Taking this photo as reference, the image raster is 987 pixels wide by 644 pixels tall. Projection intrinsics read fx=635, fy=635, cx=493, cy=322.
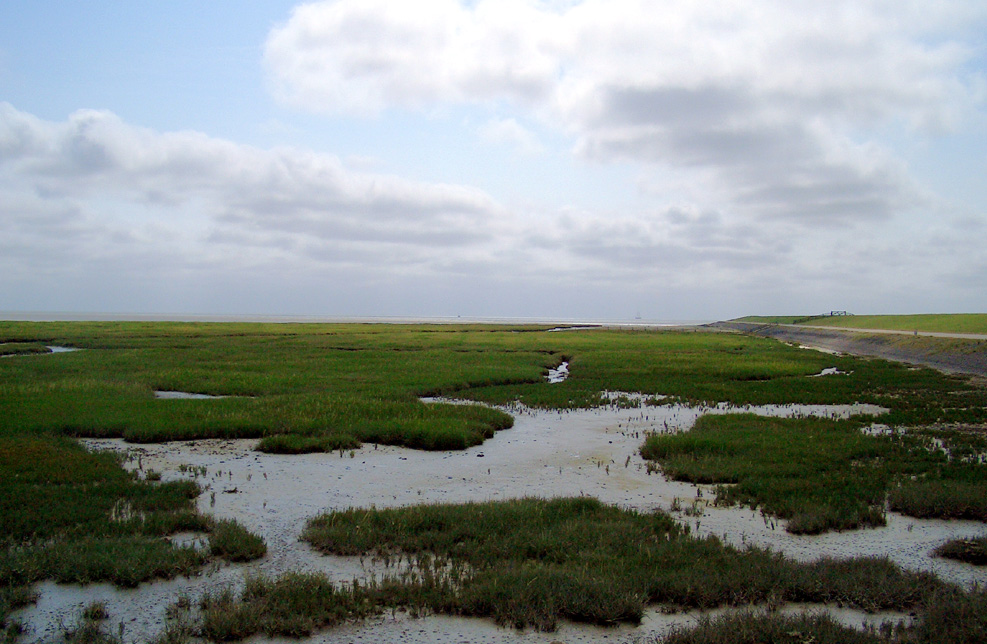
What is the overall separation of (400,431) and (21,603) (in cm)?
1142

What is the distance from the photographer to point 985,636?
252 inches

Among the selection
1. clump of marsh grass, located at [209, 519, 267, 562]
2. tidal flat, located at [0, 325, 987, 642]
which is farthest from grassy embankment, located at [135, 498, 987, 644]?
clump of marsh grass, located at [209, 519, 267, 562]

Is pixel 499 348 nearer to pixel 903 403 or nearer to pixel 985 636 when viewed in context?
pixel 903 403

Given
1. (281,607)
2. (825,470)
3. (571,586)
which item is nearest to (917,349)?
(825,470)

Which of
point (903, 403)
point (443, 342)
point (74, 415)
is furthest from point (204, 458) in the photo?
point (443, 342)

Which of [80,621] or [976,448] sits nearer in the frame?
[80,621]

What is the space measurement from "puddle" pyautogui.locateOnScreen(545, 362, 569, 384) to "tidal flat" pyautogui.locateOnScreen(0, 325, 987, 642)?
726mm

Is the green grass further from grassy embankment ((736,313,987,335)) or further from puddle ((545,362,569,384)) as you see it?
grassy embankment ((736,313,987,335))

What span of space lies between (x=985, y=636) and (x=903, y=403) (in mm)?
22545

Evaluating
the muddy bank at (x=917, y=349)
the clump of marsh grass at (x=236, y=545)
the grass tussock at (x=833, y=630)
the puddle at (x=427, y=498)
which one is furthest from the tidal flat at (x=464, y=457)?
the muddy bank at (x=917, y=349)

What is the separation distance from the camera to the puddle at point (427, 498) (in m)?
7.12

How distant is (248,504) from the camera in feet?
39.1

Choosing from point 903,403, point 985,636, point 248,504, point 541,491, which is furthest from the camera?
point 903,403

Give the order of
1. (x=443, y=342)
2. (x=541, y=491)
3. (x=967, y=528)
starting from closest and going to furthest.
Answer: (x=967, y=528) < (x=541, y=491) < (x=443, y=342)
